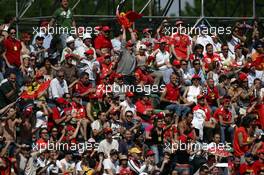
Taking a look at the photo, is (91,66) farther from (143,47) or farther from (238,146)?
(238,146)

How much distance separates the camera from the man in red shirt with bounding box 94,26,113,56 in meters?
31.6

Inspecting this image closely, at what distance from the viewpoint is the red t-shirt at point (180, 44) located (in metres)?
32.4

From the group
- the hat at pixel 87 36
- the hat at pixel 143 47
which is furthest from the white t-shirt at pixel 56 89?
the hat at pixel 143 47

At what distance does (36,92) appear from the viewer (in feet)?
94.6

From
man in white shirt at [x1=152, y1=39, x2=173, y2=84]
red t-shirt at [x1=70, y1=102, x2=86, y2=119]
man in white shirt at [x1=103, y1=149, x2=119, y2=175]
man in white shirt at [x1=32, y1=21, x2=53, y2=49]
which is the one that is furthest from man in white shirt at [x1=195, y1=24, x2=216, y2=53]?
man in white shirt at [x1=103, y1=149, x2=119, y2=175]

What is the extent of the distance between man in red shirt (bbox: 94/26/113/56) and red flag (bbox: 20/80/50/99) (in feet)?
8.98

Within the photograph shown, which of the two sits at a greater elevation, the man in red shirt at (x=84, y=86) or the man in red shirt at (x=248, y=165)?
the man in red shirt at (x=84, y=86)

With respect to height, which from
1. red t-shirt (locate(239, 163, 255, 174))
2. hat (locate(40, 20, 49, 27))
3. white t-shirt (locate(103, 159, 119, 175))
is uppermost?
hat (locate(40, 20, 49, 27))

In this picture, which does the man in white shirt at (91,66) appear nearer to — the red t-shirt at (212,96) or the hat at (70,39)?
the hat at (70,39)

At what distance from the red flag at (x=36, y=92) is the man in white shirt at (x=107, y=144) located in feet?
5.14

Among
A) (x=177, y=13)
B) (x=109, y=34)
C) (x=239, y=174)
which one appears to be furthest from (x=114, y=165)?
(x=177, y=13)

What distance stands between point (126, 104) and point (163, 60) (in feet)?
7.04

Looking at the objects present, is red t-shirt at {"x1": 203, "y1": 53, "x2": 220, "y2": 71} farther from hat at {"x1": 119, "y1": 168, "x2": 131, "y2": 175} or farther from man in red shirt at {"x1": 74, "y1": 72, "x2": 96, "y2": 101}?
hat at {"x1": 119, "y1": 168, "x2": 131, "y2": 175}

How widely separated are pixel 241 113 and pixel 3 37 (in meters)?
5.84
